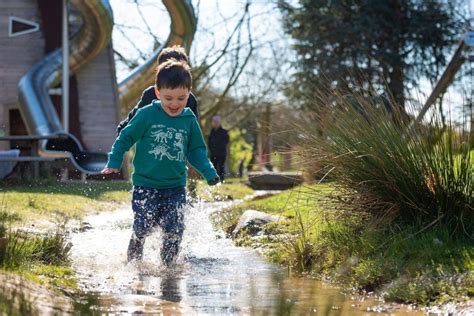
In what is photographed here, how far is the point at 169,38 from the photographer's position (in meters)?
21.6

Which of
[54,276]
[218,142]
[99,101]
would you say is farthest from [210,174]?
[99,101]

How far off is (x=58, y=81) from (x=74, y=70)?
2.23 ft

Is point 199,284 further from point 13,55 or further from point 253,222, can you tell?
point 13,55

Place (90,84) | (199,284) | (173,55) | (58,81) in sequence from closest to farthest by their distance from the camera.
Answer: (199,284) → (173,55) → (58,81) → (90,84)

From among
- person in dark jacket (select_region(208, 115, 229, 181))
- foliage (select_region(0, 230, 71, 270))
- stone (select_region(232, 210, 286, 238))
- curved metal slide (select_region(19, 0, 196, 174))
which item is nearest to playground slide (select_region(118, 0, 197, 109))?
curved metal slide (select_region(19, 0, 196, 174))

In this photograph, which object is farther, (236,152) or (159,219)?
(236,152)

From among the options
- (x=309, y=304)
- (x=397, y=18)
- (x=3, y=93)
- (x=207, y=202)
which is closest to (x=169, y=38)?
(x=3, y=93)

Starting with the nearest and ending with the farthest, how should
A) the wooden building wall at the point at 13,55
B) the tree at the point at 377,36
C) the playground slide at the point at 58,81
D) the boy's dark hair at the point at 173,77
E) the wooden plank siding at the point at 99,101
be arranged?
the boy's dark hair at the point at 173,77 < the playground slide at the point at 58,81 < the wooden building wall at the point at 13,55 < the wooden plank siding at the point at 99,101 < the tree at the point at 377,36

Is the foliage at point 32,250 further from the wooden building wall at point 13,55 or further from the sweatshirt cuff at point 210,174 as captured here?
the wooden building wall at point 13,55

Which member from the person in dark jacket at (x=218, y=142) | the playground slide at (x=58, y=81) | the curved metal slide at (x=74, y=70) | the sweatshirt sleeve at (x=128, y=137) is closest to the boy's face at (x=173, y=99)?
the sweatshirt sleeve at (x=128, y=137)

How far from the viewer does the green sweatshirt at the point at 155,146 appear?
7.12 meters

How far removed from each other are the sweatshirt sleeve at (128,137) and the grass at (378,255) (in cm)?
151

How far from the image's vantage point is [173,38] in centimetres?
2153

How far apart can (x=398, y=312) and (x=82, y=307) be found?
1.77 m
